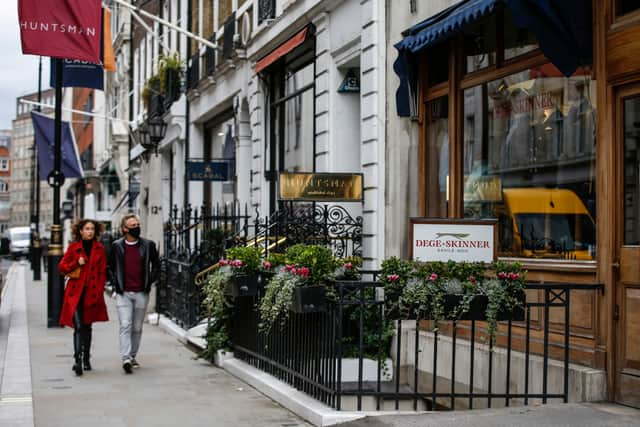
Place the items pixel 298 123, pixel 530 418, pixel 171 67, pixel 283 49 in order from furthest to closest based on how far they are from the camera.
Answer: pixel 171 67, pixel 298 123, pixel 283 49, pixel 530 418

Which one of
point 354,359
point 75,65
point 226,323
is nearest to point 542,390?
point 354,359

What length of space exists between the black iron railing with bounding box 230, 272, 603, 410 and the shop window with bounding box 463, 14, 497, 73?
2.77m

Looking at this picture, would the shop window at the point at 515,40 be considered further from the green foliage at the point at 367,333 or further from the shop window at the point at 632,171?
the green foliage at the point at 367,333

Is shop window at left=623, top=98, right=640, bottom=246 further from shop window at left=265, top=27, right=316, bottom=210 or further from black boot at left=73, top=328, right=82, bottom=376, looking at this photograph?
shop window at left=265, top=27, right=316, bottom=210

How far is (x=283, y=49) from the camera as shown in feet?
56.1

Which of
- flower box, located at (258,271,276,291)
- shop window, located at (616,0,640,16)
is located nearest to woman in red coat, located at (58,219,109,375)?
flower box, located at (258,271,276,291)

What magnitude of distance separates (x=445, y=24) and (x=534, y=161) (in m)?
1.72

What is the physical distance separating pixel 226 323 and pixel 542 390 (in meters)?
5.68

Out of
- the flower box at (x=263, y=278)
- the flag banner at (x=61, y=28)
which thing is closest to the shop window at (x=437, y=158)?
the flower box at (x=263, y=278)

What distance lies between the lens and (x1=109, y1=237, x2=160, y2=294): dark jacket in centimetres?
1277

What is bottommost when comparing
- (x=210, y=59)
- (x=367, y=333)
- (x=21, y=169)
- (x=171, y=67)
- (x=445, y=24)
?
(x=367, y=333)

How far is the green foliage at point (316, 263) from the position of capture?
31.6 feet

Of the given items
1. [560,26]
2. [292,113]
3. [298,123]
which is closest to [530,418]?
[560,26]

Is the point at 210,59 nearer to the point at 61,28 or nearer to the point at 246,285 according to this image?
the point at 61,28
